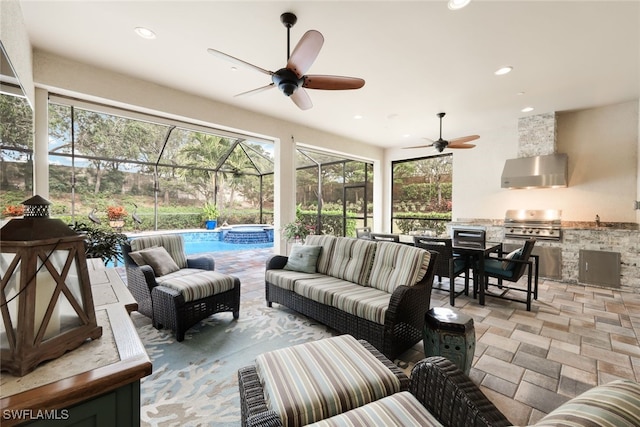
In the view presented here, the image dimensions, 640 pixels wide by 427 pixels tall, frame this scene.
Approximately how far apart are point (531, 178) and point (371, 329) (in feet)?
15.9

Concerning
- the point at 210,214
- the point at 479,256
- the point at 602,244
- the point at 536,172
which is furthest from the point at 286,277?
the point at 210,214

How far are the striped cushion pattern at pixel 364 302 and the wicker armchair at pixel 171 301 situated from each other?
49.1 inches

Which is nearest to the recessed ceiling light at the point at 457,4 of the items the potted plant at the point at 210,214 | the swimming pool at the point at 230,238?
the swimming pool at the point at 230,238

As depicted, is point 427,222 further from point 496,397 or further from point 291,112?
point 496,397

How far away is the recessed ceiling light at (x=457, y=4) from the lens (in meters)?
2.27

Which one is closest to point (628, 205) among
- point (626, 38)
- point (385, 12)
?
point (626, 38)

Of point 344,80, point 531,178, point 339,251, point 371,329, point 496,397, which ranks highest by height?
point 344,80

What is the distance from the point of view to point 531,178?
515 cm

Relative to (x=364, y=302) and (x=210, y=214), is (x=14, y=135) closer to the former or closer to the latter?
(x=364, y=302)

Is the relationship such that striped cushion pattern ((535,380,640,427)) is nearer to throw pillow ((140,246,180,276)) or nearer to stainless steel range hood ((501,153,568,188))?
throw pillow ((140,246,180,276))

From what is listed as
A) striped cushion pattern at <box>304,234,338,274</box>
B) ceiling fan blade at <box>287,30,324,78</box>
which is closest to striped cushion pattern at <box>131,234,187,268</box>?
striped cushion pattern at <box>304,234,338,274</box>

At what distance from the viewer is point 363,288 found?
2.82 meters

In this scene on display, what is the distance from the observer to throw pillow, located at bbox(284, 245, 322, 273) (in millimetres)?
3391

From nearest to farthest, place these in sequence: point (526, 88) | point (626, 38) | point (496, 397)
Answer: point (496, 397), point (626, 38), point (526, 88)
